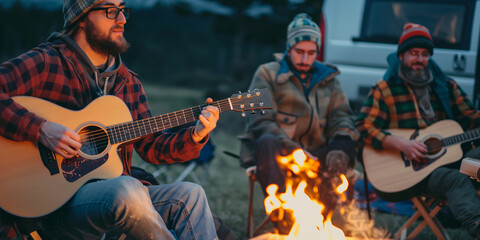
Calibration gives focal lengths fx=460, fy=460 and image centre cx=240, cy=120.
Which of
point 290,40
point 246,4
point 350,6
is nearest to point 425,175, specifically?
point 290,40

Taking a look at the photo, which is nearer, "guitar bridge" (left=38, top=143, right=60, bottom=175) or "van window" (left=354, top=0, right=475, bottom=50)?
"guitar bridge" (left=38, top=143, right=60, bottom=175)

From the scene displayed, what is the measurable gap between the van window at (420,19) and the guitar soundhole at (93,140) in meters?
3.30

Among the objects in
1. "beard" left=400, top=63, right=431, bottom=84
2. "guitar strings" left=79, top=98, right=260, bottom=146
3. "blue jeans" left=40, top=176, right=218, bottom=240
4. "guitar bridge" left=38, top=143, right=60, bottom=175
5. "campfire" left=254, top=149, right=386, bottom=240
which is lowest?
"campfire" left=254, top=149, right=386, bottom=240

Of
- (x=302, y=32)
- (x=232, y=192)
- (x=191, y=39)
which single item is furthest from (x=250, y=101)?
(x=191, y=39)

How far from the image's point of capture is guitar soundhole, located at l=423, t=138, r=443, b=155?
12.0ft

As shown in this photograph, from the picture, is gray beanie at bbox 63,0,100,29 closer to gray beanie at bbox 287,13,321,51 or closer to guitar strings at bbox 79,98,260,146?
guitar strings at bbox 79,98,260,146

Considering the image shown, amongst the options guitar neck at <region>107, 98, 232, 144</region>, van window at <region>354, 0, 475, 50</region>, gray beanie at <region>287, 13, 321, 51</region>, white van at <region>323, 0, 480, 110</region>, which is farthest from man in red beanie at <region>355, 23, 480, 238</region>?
guitar neck at <region>107, 98, 232, 144</region>

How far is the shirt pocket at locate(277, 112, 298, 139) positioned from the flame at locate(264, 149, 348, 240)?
0.34 m

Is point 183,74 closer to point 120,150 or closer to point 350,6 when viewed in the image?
point 350,6

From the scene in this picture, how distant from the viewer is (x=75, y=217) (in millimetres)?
2238

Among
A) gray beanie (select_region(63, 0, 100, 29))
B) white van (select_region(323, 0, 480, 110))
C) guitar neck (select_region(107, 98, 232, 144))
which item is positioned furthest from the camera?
white van (select_region(323, 0, 480, 110))

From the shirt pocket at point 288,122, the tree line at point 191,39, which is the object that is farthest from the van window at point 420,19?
the tree line at point 191,39

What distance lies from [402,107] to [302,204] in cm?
167

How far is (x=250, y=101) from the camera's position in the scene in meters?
2.83
